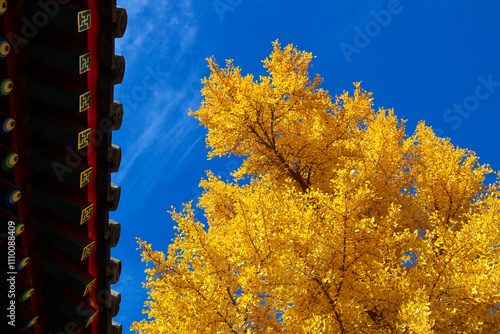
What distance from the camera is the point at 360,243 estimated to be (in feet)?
24.9

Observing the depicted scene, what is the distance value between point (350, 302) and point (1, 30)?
7.15 m

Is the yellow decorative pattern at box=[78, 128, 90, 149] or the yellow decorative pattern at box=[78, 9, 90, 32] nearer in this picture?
the yellow decorative pattern at box=[78, 9, 90, 32]

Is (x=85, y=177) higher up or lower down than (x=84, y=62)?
lower down

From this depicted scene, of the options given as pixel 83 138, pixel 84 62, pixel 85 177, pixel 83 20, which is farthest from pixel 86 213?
pixel 83 20

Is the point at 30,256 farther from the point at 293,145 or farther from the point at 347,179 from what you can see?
the point at 293,145

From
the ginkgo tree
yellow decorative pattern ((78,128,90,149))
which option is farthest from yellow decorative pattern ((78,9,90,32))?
the ginkgo tree

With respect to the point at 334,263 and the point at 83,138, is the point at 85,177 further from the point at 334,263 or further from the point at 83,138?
the point at 334,263

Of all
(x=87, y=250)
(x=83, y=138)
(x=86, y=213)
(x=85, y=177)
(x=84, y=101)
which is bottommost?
(x=87, y=250)

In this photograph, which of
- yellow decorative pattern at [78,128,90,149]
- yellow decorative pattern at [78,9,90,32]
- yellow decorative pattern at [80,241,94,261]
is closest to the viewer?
yellow decorative pattern at [78,9,90,32]

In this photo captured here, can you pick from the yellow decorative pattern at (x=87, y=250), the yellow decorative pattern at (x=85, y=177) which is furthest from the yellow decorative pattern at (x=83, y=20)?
the yellow decorative pattern at (x=87, y=250)

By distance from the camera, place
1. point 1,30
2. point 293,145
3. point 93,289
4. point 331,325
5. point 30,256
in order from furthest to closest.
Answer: point 293,145 → point 331,325 → point 93,289 → point 30,256 → point 1,30

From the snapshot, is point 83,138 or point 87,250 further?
point 87,250

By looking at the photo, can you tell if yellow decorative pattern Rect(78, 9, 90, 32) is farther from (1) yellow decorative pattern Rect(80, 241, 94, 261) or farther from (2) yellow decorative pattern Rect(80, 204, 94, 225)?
(1) yellow decorative pattern Rect(80, 241, 94, 261)

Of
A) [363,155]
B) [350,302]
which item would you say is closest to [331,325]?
[350,302]
